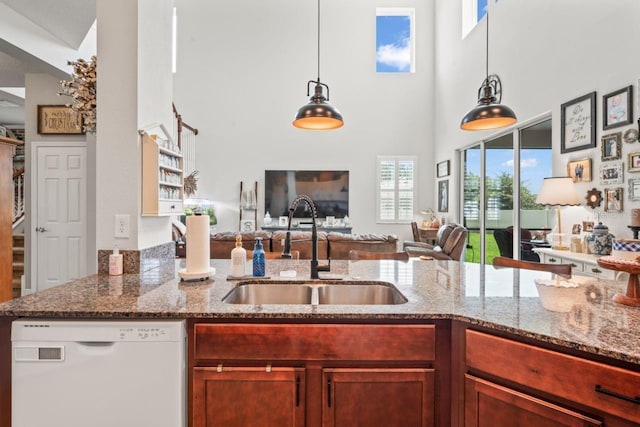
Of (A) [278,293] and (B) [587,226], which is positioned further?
(B) [587,226]

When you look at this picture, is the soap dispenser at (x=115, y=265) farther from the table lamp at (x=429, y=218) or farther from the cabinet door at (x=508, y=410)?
the table lamp at (x=429, y=218)

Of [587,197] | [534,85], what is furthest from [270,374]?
[534,85]

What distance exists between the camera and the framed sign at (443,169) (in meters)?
6.93

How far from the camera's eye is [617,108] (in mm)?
3025

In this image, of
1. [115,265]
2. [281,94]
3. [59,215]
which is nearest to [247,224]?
[281,94]

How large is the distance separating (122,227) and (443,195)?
643cm

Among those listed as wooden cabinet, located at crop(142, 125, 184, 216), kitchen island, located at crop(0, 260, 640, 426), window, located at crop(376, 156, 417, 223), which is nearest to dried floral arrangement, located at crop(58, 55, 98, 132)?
wooden cabinet, located at crop(142, 125, 184, 216)

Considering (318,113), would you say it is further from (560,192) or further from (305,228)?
(305,228)

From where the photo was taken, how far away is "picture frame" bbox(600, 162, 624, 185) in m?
2.99

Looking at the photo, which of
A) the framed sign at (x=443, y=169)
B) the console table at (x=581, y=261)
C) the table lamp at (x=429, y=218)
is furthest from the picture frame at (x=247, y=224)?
the console table at (x=581, y=261)

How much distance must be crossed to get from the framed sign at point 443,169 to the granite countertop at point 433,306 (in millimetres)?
5397

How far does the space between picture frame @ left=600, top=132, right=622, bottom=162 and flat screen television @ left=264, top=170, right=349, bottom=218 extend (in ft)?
16.7

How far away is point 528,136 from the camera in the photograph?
4.52 m

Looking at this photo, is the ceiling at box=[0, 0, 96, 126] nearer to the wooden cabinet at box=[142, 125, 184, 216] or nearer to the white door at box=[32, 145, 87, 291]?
the white door at box=[32, 145, 87, 291]
